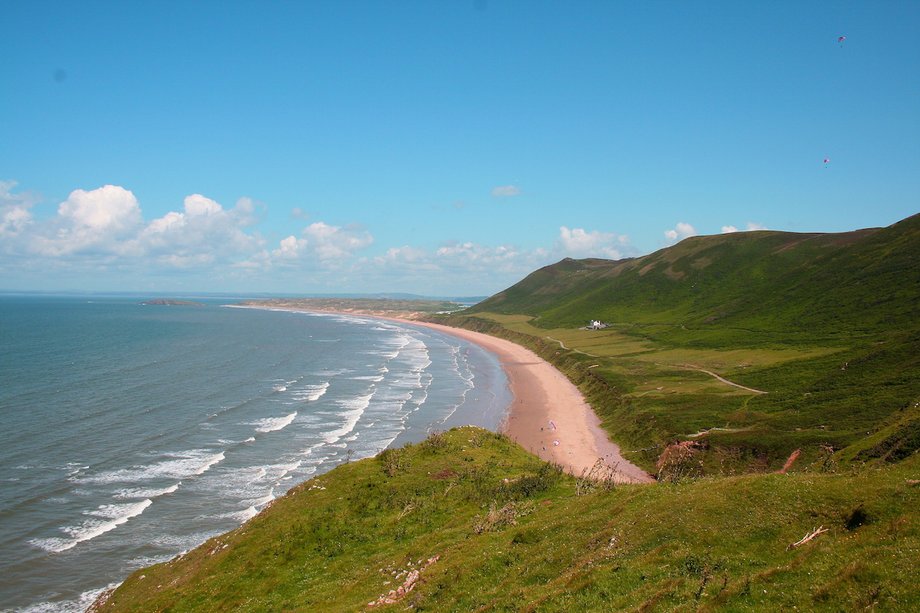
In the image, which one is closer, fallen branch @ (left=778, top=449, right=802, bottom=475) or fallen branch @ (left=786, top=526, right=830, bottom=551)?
fallen branch @ (left=786, top=526, right=830, bottom=551)

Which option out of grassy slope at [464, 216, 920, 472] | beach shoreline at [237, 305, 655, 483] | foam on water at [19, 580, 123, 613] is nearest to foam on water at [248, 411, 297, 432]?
beach shoreline at [237, 305, 655, 483]

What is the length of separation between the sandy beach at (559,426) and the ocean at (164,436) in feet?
15.5

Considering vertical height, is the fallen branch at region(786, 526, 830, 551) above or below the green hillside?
below

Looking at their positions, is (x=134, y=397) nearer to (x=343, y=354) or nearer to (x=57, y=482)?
(x=57, y=482)

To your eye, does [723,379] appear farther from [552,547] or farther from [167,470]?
[167,470]

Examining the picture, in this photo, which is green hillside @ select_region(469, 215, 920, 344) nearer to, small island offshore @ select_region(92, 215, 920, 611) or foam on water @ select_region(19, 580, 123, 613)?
small island offshore @ select_region(92, 215, 920, 611)

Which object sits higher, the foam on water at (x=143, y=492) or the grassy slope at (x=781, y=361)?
the grassy slope at (x=781, y=361)

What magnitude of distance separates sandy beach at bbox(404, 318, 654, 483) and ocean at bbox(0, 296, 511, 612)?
472 centimetres

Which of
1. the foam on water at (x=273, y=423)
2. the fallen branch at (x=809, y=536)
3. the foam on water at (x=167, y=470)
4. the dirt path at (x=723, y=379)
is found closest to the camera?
the fallen branch at (x=809, y=536)

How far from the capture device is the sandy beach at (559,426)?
60656 mm

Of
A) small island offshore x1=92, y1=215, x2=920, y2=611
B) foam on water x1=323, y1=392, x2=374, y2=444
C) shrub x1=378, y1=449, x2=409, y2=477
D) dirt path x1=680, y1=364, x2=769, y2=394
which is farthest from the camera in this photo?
dirt path x1=680, y1=364, x2=769, y2=394

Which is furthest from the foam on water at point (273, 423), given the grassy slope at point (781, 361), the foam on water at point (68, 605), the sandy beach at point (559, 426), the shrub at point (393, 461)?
the grassy slope at point (781, 361)

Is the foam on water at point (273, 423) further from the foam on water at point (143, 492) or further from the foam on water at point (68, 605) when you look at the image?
the foam on water at point (68, 605)

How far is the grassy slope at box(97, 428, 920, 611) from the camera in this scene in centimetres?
1625
